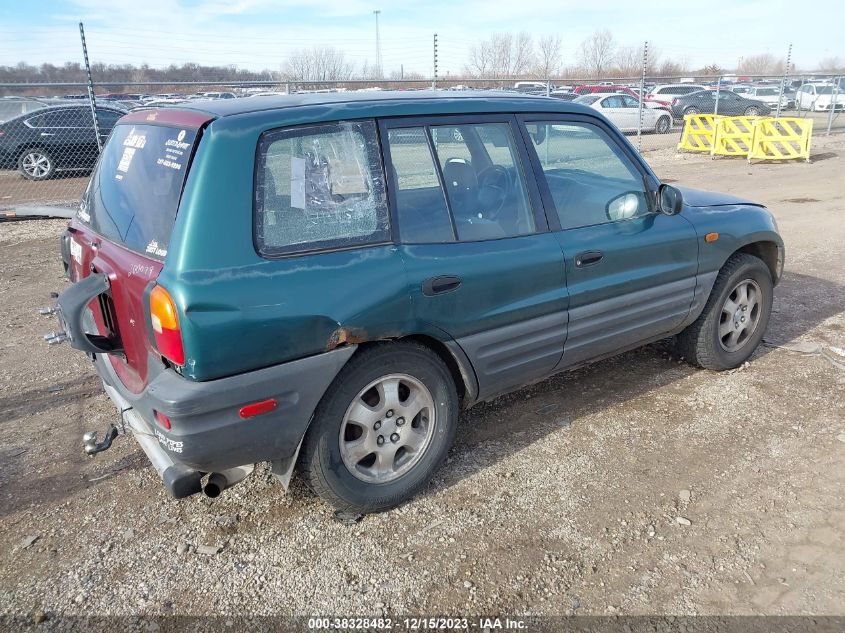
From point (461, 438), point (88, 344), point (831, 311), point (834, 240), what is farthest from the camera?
point (834, 240)

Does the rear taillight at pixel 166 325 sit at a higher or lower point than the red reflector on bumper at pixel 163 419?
higher

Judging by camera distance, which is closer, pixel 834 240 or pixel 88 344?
pixel 88 344

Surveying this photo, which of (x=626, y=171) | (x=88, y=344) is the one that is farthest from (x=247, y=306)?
(x=626, y=171)

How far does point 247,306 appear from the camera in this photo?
8.05 feet

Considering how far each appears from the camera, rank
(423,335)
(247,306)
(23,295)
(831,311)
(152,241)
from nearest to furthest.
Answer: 1. (247,306)
2. (152,241)
3. (423,335)
4. (831,311)
5. (23,295)

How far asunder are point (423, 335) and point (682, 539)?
1448mm

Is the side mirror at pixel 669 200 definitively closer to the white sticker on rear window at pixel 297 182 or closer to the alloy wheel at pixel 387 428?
the alloy wheel at pixel 387 428

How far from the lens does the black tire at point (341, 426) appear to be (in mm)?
2781

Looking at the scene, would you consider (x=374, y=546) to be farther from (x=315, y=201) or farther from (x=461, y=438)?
(x=315, y=201)

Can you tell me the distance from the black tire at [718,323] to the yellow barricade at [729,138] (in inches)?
526

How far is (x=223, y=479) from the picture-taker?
271cm

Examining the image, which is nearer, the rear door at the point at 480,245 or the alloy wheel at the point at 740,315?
the rear door at the point at 480,245

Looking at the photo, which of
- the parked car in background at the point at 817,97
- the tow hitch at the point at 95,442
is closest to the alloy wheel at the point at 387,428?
the tow hitch at the point at 95,442

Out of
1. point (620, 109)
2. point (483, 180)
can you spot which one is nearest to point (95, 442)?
point (483, 180)
